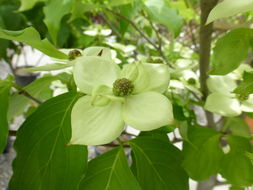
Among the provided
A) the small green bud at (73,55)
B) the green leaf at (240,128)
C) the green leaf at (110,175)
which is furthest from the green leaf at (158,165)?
the green leaf at (240,128)

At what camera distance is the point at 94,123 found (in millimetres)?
280

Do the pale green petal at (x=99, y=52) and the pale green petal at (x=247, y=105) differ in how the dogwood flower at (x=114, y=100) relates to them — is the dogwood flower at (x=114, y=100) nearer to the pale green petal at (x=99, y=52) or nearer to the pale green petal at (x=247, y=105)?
the pale green petal at (x=99, y=52)

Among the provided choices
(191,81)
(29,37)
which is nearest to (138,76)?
(29,37)

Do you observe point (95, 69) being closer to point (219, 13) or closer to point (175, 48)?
point (219, 13)

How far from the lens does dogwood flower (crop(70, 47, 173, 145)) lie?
269 mm

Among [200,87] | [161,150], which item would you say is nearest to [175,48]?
[200,87]

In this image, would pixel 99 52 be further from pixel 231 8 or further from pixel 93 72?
pixel 231 8

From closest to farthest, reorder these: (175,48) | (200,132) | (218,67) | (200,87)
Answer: (218,67) → (200,132) → (200,87) → (175,48)

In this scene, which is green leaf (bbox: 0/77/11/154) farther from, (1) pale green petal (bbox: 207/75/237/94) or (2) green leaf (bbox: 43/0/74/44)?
(1) pale green petal (bbox: 207/75/237/94)

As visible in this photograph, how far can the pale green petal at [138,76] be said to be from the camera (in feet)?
1.01

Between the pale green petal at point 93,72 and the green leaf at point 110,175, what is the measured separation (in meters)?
0.09

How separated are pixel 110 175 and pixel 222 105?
0.63ft

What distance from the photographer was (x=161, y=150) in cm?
35

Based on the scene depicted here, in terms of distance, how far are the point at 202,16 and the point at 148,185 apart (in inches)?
9.8
